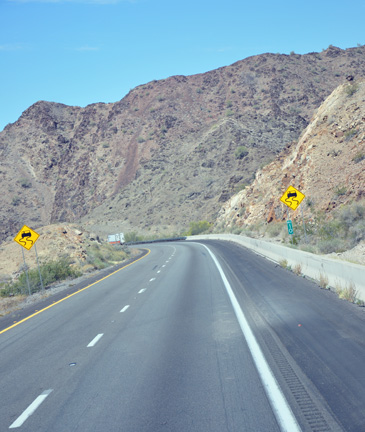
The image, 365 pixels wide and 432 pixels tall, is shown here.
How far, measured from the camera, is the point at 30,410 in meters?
6.17

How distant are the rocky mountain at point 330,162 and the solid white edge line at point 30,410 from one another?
72.0 ft

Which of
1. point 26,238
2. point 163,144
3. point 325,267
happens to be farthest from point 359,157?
point 163,144

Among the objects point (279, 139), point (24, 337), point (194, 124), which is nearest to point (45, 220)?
point (194, 124)

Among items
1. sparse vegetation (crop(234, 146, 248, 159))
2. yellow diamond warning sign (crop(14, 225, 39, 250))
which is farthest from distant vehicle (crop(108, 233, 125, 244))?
yellow diamond warning sign (crop(14, 225, 39, 250))

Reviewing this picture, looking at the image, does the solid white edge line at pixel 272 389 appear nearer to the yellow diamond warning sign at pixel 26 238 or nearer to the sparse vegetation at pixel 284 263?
the sparse vegetation at pixel 284 263

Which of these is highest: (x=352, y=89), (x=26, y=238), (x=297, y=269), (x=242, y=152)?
(x=242, y=152)

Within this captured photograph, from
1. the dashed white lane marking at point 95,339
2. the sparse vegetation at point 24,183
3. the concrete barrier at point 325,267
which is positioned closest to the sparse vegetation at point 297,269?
the concrete barrier at point 325,267

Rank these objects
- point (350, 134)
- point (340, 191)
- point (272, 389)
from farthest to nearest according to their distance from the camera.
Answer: point (350, 134)
point (340, 191)
point (272, 389)

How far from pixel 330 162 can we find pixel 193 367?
99.3 ft

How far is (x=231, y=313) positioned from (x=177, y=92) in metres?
105

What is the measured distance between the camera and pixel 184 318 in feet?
37.0

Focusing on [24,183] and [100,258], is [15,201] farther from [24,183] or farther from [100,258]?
[100,258]

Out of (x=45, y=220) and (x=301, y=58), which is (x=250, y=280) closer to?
(x=45, y=220)

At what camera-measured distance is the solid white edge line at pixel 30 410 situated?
5.76 meters
